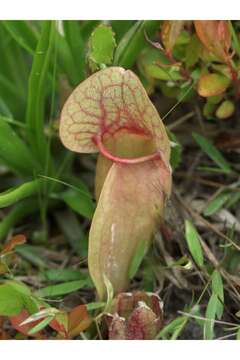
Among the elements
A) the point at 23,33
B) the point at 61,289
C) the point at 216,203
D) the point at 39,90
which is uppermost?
the point at 23,33

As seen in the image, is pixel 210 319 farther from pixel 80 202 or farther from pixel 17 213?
pixel 17 213

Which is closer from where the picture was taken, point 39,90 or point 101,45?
point 101,45

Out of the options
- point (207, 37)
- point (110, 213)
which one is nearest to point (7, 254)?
point (110, 213)

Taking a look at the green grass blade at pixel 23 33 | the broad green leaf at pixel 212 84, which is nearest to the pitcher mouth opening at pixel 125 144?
the broad green leaf at pixel 212 84

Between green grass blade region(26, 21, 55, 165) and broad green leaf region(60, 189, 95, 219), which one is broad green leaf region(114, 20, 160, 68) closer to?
green grass blade region(26, 21, 55, 165)

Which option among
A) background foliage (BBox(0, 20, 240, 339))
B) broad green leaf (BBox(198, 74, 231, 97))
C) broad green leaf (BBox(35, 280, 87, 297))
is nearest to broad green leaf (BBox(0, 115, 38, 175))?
background foliage (BBox(0, 20, 240, 339))

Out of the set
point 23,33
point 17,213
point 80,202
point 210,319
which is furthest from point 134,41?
point 210,319

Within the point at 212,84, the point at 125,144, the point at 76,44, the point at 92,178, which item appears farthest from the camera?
the point at 92,178
